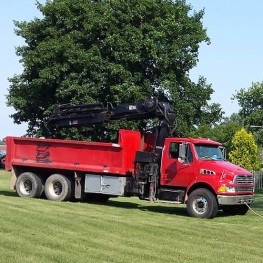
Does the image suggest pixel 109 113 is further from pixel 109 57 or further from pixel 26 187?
pixel 109 57

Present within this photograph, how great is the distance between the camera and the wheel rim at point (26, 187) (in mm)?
22016

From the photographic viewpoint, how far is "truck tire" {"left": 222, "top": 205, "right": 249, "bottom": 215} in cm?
1961

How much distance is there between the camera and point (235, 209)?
19.8 metres

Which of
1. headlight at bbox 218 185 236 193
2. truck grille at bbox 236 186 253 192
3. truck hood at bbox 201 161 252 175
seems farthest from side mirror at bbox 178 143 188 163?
truck grille at bbox 236 186 253 192

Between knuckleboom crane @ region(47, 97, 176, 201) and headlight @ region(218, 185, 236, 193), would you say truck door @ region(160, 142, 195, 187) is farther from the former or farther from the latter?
headlight @ region(218, 185, 236, 193)

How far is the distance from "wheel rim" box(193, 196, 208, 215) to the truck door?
0.69 m

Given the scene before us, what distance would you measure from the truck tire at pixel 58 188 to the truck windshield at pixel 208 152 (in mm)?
4999

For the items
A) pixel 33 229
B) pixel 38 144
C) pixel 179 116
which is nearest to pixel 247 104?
pixel 179 116

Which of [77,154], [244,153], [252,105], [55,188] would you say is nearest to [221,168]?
[77,154]

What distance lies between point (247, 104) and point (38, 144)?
2294 inches

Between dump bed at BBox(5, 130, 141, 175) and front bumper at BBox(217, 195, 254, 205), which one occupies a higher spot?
dump bed at BBox(5, 130, 141, 175)

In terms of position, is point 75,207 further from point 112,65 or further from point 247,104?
point 247,104

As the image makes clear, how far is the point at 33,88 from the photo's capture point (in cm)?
4244

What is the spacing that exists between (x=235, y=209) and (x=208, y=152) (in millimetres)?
2232
